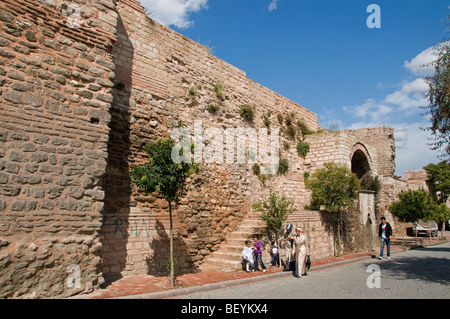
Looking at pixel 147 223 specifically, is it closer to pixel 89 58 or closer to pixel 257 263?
pixel 257 263

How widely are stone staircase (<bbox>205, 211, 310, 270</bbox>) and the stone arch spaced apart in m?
7.97

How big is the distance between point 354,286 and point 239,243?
158 inches

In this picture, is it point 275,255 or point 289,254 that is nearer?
point 289,254

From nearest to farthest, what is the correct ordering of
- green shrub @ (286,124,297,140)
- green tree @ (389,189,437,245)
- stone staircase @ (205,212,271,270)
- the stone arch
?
stone staircase @ (205,212,271,270) → green shrub @ (286,124,297,140) → green tree @ (389,189,437,245) → the stone arch

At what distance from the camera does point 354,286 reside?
23.7 feet

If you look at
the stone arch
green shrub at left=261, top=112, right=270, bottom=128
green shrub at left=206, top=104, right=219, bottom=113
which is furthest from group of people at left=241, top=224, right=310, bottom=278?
the stone arch

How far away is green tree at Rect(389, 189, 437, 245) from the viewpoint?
701 inches

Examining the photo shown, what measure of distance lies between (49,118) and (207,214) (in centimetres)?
588

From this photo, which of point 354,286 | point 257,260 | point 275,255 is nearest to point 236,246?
point 257,260

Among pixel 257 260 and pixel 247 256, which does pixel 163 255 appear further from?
pixel 257 260

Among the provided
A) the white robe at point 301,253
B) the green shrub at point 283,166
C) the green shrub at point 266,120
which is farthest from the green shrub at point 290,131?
the white robe at point 301,253

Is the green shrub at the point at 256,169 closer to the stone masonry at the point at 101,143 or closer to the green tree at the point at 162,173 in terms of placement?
the stone masonry at the point at 101,143

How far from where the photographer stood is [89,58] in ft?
21.4

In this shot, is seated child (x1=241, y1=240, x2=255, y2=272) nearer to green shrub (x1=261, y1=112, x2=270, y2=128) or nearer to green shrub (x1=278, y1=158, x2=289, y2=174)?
green shrub (x1=278, y1=158, x2=289, y2=174)
